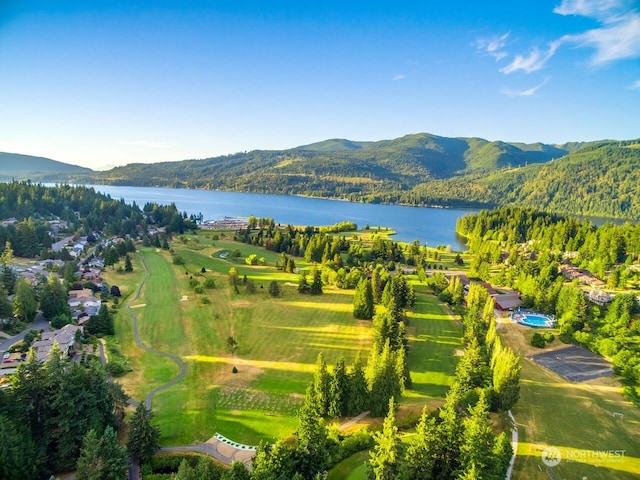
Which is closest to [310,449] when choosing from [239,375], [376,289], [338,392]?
[338,392]

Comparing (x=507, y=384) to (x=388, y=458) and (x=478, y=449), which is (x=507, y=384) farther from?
(x=388, y=458)

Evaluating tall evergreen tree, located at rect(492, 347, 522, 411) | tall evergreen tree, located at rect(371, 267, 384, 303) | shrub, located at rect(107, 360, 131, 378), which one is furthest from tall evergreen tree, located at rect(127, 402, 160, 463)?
tall evergreen tree, located at rect(371, 267, 384, 303)

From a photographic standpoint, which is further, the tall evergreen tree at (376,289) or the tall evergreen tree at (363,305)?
the tall evergreen tree at (376,289)

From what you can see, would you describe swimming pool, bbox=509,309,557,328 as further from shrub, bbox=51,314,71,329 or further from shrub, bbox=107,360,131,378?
shrub, bbox=51,314,71,329

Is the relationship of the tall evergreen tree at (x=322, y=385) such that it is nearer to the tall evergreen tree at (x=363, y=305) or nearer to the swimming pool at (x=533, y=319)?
the tall evergreen tree at (x=363, y=305)

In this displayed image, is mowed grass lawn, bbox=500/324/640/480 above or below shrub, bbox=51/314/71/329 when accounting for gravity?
below

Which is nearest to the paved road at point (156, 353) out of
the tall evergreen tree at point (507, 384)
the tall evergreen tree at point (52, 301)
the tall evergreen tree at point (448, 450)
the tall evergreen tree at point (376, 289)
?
the tall evergreen tree at point (52, 301)
